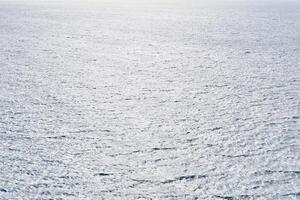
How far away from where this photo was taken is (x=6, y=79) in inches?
90.5

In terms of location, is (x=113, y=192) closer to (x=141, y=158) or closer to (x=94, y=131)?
(x=141, y=158)

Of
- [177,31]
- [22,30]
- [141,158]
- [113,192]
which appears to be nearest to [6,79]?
[141,158]

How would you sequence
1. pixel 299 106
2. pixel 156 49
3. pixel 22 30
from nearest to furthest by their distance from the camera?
pixel 299 106, pixel 156 49, pixel 22 30

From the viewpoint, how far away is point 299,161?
1270 millimetres

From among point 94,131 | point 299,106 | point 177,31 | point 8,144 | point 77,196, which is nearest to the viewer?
point 77,196

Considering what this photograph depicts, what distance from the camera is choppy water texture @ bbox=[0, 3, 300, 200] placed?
1120 mm

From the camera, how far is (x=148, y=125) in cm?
160

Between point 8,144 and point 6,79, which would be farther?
point 6,79

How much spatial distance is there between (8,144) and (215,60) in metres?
1.95

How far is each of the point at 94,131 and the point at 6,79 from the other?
0.98 m

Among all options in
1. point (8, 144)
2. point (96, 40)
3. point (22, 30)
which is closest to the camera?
point (8, 144)

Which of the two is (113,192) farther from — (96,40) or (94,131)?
(96,40)

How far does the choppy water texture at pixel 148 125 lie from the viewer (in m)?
1.12

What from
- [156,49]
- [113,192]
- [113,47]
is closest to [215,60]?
[156,49]
